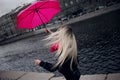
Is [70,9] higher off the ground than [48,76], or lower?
lower

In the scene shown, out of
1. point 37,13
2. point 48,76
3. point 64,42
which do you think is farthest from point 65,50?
point 48,76

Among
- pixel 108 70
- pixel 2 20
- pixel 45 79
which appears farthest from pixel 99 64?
pixel 2 20

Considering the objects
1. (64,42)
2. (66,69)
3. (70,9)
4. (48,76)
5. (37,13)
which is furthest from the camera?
(70,9)

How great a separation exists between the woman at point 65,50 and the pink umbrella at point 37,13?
1.30 meters

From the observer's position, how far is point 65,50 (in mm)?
3805

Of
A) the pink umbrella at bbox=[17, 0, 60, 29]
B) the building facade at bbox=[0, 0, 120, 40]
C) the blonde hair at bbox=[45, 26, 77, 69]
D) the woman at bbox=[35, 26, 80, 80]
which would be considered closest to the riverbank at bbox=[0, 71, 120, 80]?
the pink umbrella at bbox=[17, 0, 60, 29]

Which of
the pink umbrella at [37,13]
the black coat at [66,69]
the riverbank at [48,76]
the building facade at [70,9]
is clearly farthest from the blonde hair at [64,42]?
the building facade at [70,9]

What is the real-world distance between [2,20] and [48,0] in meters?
136

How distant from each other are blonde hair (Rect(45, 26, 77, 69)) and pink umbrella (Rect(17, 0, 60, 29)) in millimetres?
1346

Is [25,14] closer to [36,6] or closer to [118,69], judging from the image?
[36,6]

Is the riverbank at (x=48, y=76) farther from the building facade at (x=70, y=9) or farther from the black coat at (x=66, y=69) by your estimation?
the building facade at (x=70, y=9)

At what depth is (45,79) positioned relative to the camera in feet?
31.6

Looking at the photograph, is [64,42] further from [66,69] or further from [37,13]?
[37,13]

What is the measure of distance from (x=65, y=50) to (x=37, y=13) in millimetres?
1705
